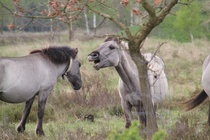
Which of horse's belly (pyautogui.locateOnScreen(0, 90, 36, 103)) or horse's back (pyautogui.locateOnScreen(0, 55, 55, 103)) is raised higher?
horse's back (pyautogui.locateOnScreen(0, 55, 55, 103))

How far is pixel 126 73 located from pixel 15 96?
1.72 meters

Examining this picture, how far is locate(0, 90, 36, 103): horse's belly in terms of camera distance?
5910 mm

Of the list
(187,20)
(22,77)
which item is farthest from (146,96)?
(187,20)

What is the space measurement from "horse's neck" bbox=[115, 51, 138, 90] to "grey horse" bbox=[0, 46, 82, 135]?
4.30ft

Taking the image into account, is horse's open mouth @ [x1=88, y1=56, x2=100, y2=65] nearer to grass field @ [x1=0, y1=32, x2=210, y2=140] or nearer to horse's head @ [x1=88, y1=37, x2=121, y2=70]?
horse's head @ [x1=88, y1=37, x2=121, y2=70]

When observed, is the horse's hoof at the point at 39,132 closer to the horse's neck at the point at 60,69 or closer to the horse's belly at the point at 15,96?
the horse's belly at the point at 15,96

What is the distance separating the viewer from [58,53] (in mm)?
6848

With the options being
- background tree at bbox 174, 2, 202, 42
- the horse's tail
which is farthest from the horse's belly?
background tree at bbox 174, 2, 202, 42

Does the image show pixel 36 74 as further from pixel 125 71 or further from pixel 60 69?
pixel 125 71

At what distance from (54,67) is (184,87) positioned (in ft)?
21.9

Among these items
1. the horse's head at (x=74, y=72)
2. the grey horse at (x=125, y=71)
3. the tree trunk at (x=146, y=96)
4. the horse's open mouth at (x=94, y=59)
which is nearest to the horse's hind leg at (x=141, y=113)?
the grey horse at (x=125, y=71)

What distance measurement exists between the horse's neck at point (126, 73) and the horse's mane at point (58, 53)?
135 centimetres

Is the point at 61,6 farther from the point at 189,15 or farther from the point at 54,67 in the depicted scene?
the point at 189,15

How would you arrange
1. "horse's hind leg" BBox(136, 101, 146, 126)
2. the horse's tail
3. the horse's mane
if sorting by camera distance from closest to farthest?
"horse's hind leg" BBox(136, 101, 146, 126) → the horse's mane → the horse's tail
